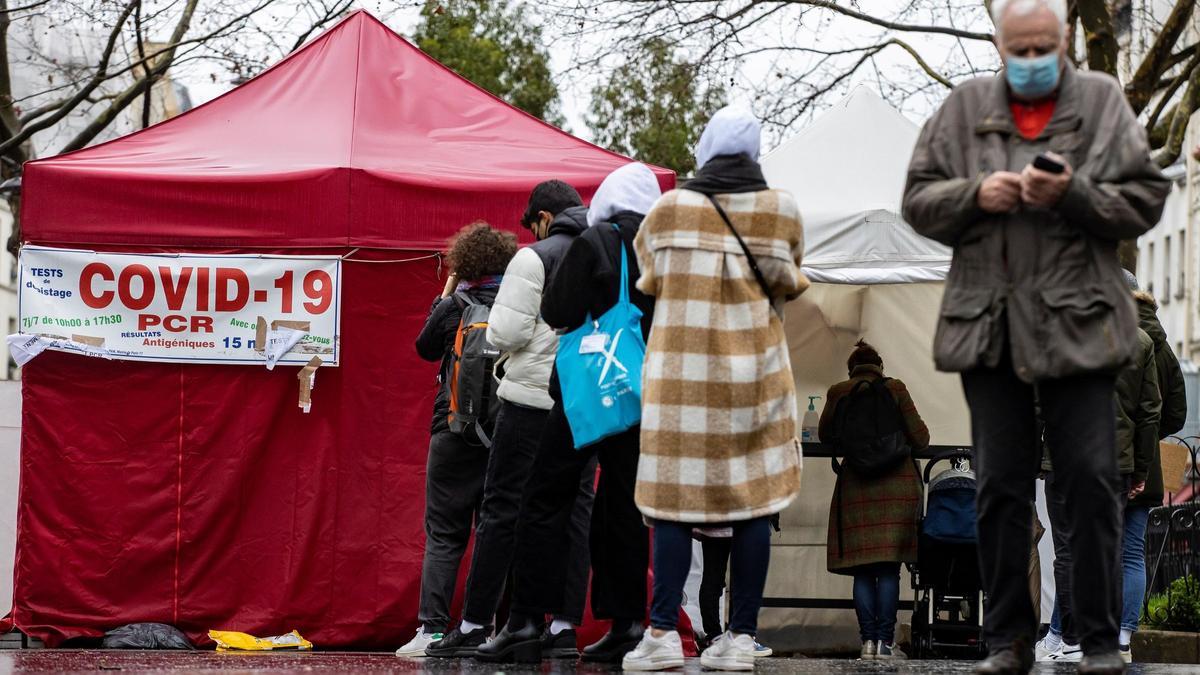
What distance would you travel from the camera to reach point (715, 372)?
18.6ft

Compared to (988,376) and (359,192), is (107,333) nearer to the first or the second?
(359,192)

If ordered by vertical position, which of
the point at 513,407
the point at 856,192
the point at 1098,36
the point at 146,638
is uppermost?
the point at 1098,36

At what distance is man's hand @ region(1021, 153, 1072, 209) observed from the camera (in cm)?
448

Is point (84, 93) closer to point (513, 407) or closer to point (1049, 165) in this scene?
point (513, 407)

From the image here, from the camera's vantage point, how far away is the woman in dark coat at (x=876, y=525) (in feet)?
30.3

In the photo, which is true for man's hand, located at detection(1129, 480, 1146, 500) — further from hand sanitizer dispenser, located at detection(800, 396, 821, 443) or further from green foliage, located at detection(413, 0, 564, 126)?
green foliage, located at detection(413, 0, 564, 126)

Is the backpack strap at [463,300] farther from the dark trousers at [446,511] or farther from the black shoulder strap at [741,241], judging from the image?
the black shoulder strap at [741,241]

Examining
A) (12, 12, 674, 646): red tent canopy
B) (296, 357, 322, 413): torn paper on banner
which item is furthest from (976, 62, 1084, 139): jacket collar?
(296, 357, 322, 413): torn paper on banner

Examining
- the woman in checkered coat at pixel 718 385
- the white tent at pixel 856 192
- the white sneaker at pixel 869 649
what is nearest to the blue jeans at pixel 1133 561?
the white sneaker at pixel 869 649

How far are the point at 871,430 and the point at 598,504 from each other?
320cm

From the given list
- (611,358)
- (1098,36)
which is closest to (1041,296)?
(611,358)

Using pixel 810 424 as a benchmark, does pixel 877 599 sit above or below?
below

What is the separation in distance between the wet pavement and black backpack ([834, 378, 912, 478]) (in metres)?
2.61

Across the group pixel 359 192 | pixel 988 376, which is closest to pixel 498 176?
pixel 359 192
